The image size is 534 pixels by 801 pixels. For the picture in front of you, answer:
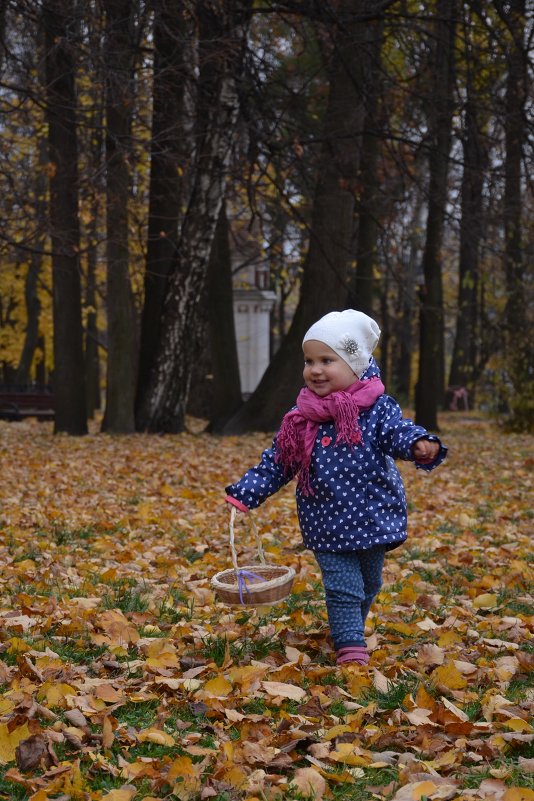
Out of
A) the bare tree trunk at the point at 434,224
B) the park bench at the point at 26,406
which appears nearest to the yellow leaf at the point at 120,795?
the bare tree trunk at the point at 434,224

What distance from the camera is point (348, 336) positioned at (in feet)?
14.1

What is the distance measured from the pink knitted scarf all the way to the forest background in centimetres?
616

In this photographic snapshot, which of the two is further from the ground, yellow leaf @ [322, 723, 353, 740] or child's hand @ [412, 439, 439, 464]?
child's hand @ [412, 439, 439, 464]

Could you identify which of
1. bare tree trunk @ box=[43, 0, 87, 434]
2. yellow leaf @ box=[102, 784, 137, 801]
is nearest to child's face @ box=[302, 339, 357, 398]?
yellow leaf @ box=[102, 784, 137, 801]

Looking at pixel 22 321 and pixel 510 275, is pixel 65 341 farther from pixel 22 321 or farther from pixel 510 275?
pixel 22 321

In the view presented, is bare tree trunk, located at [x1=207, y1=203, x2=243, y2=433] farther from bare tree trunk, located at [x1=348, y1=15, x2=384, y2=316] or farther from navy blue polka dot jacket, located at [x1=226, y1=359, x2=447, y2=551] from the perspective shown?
navy blue polka dot jacket, located at [x1=226, y1=359, x2=447, y2=551]

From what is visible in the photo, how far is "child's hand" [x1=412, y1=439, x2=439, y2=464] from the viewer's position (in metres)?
3.97

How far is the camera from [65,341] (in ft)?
50.1

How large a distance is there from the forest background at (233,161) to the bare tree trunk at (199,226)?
31 mm

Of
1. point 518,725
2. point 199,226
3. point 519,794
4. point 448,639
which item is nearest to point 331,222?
point 199,226

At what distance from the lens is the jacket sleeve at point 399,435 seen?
4.02 m

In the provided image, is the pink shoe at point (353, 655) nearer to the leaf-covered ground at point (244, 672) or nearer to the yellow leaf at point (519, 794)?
the leaf-covered ground at point (244, 672)

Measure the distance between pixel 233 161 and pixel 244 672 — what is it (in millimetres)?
10428

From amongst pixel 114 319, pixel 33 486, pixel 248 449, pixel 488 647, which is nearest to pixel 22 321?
pixel 114 319
